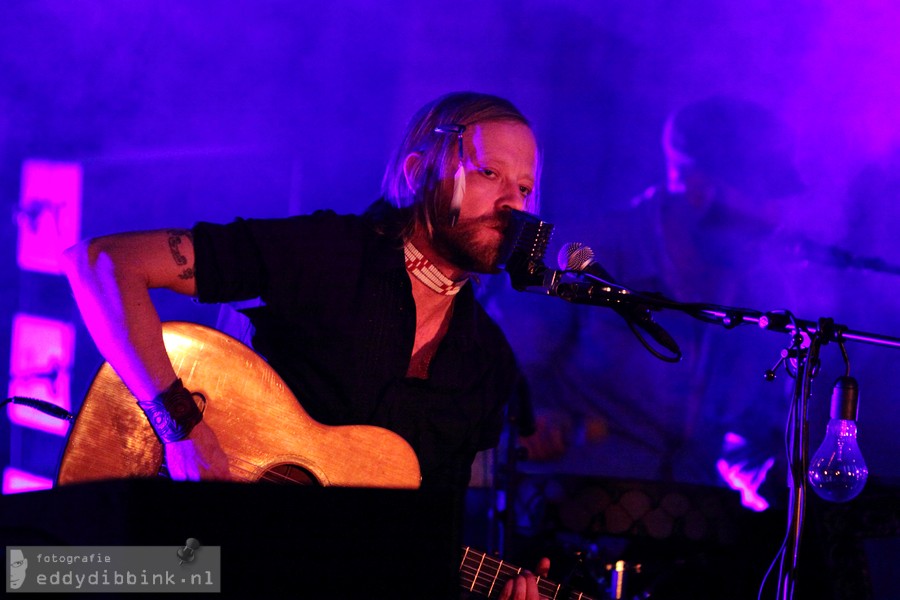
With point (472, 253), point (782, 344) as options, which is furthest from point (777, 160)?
point (472, 253)

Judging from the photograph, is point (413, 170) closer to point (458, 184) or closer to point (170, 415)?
point (458, 184)

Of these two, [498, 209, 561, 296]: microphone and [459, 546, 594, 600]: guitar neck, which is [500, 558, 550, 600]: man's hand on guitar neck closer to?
[459, 546, 594, 600]: guitar neck

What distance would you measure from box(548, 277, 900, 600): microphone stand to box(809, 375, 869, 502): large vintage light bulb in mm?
148

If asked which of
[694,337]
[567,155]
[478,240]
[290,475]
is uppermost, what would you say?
[567,155]

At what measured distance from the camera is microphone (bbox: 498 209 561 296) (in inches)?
81.7

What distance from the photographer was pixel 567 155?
4.59 m

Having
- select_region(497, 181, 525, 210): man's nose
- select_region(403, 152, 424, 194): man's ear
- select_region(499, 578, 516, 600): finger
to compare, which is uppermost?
select_region(403, 152, 424, 194): man's ear

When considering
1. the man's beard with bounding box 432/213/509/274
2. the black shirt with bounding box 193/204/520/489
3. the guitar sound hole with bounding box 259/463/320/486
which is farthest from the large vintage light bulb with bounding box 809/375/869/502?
the guitar sound hole with bounding box 259/463/320/486

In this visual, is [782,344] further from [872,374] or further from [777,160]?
[777,160]

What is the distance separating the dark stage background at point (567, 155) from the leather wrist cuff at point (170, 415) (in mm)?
2059

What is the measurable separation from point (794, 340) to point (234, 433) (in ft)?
4.95

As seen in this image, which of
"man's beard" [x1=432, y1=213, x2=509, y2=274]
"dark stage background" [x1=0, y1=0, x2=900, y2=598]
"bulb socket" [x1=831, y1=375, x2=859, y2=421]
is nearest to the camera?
"bulb socket" [x1=831, y1=375, x2=859, y2=421]

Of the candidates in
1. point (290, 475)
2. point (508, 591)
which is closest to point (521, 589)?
point (508, 591)

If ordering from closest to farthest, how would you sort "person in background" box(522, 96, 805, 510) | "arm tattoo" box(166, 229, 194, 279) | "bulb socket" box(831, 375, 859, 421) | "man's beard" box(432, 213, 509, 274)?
"bulb socket" box(831, 375, 859, 421) → "arm tattoo" box(166, 229, 194, 279) → "man's beard" box(432, 213, 509, 274) → "person in background" box(522, 96, 805, 510)
